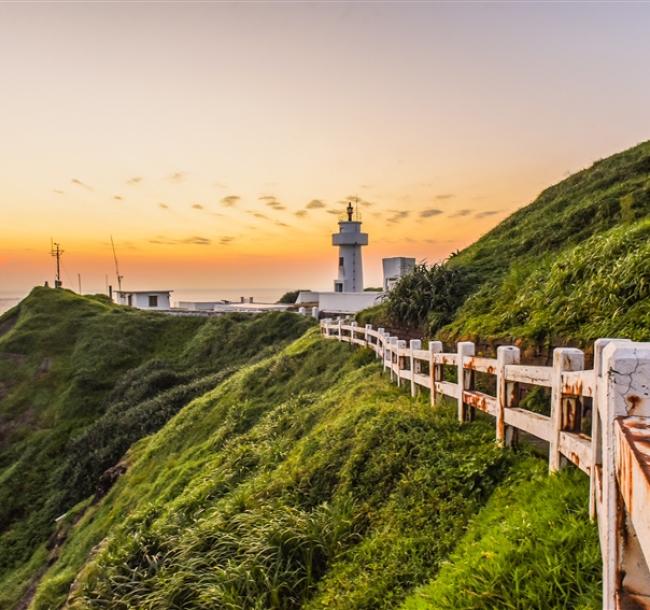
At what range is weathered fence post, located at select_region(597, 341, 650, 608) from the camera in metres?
1.66

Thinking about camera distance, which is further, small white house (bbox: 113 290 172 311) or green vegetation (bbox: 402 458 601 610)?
small white house (bbox: 113 290 172 311)

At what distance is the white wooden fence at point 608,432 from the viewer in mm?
1556

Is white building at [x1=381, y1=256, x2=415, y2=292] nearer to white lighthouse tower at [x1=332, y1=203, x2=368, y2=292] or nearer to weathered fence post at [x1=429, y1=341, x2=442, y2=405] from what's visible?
white lighthouse tower at [x1=332, y1=203, x2=368, y2=292]

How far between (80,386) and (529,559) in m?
28.4

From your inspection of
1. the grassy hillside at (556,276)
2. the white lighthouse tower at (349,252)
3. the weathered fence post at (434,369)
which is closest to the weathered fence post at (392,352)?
the grassy hillside at (556,276)

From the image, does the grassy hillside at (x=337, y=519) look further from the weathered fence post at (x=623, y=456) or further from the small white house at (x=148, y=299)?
the small white house at (x=148, y=299)

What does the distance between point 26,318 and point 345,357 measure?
29817 millimetres

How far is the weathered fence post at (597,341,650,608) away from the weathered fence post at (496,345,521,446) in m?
2.73

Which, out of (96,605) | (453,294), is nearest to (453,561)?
(96,605)

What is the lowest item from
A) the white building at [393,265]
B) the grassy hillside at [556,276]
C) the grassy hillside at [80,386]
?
the grassy hillside at [80,386]

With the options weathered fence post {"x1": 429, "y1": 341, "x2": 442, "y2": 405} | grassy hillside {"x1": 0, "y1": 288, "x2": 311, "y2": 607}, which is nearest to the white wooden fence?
weathered fence post {"x1": 429, "y1": 341, "x2": 442, "y2": 405}

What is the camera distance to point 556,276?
26.3 ft

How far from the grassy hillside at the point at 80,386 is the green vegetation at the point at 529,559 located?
14.3 meters

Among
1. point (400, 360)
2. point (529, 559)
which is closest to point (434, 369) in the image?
point (400, 360)
